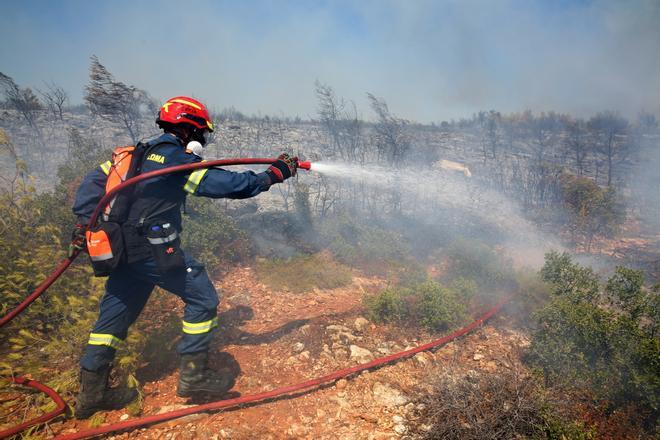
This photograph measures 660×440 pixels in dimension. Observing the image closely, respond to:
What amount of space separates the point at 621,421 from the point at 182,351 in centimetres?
350

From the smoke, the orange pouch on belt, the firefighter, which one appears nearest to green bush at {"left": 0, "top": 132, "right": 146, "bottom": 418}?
the firefighter

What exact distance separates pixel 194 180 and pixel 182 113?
0.68m

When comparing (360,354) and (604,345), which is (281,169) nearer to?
(360,354)

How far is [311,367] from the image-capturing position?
3.25 m

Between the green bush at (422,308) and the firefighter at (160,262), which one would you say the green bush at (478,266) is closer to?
the green bush at (422,308)

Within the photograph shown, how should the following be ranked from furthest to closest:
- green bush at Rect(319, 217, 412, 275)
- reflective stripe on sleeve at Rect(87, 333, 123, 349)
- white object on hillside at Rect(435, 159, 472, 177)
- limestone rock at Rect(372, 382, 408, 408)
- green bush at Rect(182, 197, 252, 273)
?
white object on hillside at Rect(435, 159, 472, 177)
green bush at Rect(319, 217, 412, 275)
green bush at Rect(182, 197, 252, 273)
limestone rock at Rect(372, 382, 408, 408)
reflective stripe on sleeve at Rect(87, 333, 123, 349)

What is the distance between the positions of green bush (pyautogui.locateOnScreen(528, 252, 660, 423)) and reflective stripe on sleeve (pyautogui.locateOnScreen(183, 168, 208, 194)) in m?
3.59

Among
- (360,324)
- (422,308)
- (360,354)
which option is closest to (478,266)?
(422,308)

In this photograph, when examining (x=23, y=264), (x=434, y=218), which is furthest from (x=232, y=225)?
(x=434, y=218)

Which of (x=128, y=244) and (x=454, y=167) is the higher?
(x=454, y=167)

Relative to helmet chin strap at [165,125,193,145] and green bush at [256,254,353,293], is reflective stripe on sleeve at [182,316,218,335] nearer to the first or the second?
helmet chin strap at [165,125,193,145]

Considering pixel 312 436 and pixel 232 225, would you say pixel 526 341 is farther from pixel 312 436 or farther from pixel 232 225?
pixel 232 225

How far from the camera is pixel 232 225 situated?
21.7 ft

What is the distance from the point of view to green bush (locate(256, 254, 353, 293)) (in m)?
5.35
